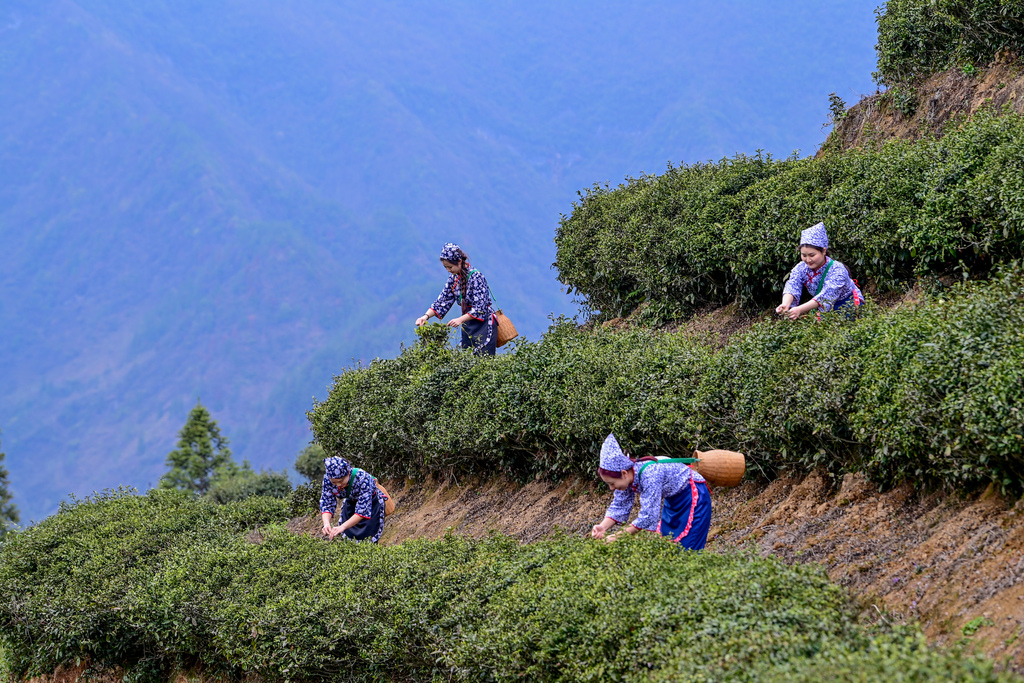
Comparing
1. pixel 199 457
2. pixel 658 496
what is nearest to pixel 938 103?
pixel 658 496

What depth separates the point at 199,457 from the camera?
1111 inches

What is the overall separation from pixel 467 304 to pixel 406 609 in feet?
17.4

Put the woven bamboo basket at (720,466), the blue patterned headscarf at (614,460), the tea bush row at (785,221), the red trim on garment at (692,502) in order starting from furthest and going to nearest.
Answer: the tea bush row at (785,221), the woven bamboo basket at (720,466), the red trim on garment at (692,502), the blue patterned headscarf at (614,460)

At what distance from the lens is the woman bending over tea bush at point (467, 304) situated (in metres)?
10.7

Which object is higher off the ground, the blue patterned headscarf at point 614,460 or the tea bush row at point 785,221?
the tea bush row at point 785,221

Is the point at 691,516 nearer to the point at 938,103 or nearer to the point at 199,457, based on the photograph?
the point at 938,103

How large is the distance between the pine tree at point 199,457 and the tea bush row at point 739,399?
17471 millimetres

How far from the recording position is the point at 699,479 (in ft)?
19.6

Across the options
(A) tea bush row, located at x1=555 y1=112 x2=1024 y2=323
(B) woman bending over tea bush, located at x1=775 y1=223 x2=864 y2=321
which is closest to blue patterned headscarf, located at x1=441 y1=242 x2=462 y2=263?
(A) tea bush row, located at x1=555 y1=112 x2=1024 y2=323

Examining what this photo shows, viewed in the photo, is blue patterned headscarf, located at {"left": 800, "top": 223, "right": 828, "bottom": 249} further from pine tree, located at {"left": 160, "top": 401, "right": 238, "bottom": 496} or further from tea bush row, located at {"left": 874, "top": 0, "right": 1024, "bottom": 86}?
pine tree, located at {"left": 160, "top": 401, "right": 238, "bottom": 496}

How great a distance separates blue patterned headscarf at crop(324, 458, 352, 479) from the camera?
8397 millimetres

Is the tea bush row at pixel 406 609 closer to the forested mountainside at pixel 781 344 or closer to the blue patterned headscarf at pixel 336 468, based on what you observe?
the blue patterned headscarf at pixel 336 468

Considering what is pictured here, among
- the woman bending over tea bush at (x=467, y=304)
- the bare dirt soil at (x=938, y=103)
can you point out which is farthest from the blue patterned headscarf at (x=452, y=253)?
the bare dirt soil at (x=938, y=103)

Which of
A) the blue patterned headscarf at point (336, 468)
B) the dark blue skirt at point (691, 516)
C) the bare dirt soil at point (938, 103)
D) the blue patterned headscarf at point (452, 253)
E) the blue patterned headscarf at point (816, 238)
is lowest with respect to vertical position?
the dark blue skirt at point (691, 516)
